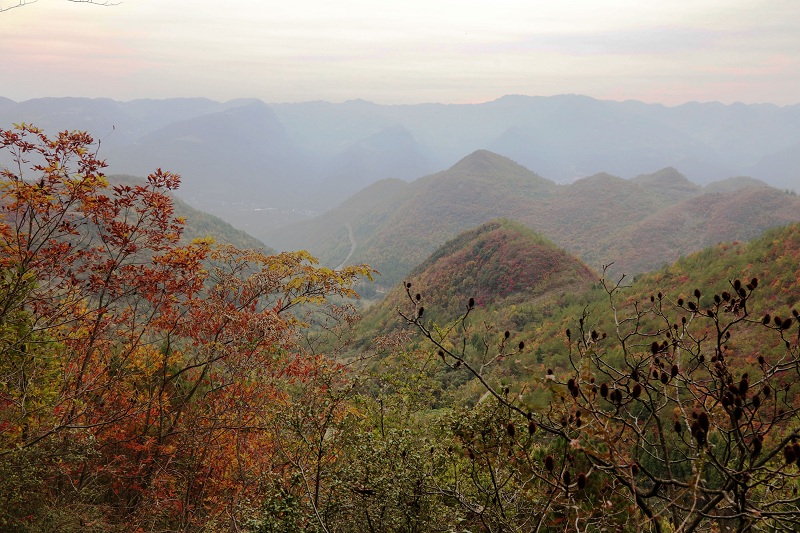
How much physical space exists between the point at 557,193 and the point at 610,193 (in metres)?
19.9

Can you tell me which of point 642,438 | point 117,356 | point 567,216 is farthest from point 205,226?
point 642,438

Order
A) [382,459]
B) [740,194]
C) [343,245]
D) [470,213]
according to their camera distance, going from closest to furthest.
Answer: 1. [382,459]
2. [740,194]
3. [470,213]
4. [343,245]

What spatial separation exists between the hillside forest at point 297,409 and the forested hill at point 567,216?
2696 inches

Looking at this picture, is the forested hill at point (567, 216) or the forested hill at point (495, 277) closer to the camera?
the forested hill at point (495, 277)

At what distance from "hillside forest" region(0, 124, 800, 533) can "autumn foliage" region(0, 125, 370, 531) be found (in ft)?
0.22

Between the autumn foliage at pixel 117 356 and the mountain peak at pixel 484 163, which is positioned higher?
the mountain peak at pixel 484 163

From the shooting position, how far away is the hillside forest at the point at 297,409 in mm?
3455

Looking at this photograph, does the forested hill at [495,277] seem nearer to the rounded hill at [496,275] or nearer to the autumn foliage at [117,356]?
the rounded hill at [496,275]

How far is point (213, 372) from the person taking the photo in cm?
1105

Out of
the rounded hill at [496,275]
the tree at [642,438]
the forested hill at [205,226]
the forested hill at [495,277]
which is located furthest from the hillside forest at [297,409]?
the forested hill at [205,226]

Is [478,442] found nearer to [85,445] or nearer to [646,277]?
[85,445]

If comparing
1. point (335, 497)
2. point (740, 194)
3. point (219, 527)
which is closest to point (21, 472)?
point (219, 527)

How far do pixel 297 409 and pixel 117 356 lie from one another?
8351mm

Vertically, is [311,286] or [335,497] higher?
[311,286]
